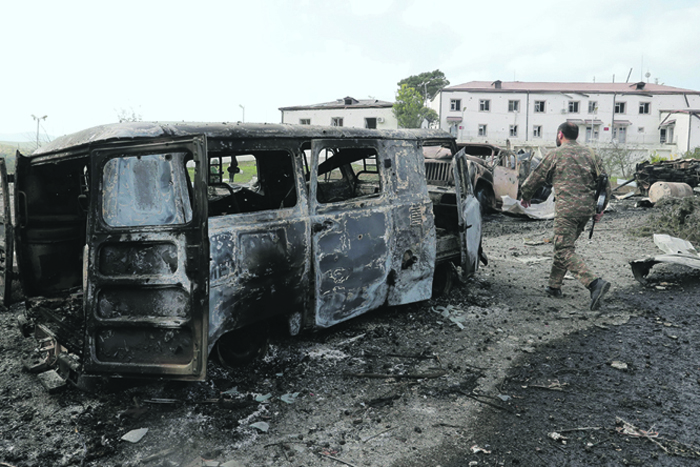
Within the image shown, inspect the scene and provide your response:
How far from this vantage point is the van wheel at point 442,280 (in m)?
5.66

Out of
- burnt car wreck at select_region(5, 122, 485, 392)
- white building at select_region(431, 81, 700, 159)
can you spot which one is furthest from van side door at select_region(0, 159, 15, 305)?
white building at select_region(431, 81, 700, 159)

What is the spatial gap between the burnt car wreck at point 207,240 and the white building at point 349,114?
115 feet

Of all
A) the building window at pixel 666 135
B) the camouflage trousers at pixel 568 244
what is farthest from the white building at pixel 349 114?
the camouflage trousers at pixel 568 244

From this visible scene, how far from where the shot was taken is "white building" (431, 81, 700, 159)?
138ft

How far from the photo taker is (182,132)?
3.13 metres

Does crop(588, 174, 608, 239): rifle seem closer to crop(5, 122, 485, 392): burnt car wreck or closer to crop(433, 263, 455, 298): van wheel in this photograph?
crop(5, 122, 485, 392): burnt car wreck

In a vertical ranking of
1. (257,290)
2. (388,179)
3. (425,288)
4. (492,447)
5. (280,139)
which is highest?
(280,139)

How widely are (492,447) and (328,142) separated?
2.65 m

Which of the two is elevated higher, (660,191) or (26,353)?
(660,191)

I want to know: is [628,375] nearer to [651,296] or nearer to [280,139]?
Result: [651,296]

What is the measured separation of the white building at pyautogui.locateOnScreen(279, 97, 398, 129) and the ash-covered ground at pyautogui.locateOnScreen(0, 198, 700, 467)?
36051mm

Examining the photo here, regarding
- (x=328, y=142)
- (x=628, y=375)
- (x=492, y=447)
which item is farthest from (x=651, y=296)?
(x=328, y=142)

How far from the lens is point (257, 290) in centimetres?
343

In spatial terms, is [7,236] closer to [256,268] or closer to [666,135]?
[256,268]
